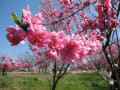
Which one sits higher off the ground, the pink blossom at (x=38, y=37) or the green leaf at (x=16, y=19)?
the green leaf at (x=16, y=19)

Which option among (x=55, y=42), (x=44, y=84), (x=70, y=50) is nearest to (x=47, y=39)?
(x=55, y=42)

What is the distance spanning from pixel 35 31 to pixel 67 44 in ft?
0.78

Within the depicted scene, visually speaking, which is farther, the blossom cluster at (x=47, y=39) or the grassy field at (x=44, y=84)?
the grassy field at (x=44, y=84)

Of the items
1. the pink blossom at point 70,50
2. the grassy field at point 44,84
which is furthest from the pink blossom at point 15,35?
the grassy field at point 44,84

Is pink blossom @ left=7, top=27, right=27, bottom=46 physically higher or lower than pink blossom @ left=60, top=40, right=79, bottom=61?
higher

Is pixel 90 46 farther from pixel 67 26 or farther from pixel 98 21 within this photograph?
pixel 67 26

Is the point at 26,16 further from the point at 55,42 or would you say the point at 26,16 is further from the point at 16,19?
the point at 55,42

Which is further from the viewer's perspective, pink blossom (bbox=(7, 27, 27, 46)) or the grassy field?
the grassy field

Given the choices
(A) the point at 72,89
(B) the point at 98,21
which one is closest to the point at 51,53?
(B) the point at 98,21

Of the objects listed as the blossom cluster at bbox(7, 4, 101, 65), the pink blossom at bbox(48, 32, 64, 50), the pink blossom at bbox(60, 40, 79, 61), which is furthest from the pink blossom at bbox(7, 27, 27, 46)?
the pink blossom at bbox(60, 40, 79, 61)

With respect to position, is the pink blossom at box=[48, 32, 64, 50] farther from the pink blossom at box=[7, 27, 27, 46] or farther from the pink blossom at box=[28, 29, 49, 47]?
the pink blossom at box=[7, 27, 27, 46]

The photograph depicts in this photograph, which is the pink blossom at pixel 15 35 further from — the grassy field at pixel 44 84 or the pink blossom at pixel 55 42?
the grassy field at pixel 44 84

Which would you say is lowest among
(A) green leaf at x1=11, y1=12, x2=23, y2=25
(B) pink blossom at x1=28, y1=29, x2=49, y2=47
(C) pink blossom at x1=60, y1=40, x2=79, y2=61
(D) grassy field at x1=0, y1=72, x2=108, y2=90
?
(D) grassy field at x1=0, y1=72, x2=108, y2=90

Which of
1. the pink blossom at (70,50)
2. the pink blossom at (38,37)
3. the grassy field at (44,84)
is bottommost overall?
the grassy field at (44,84)
